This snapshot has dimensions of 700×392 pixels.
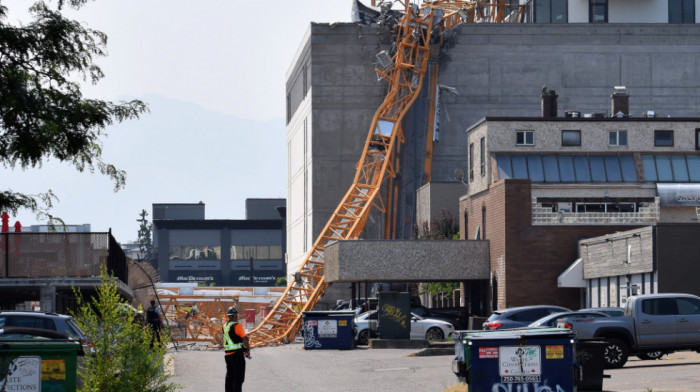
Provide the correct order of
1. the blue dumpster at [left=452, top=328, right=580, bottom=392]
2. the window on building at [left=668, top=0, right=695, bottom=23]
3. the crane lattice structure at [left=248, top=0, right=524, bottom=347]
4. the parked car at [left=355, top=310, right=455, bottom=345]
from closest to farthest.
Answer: the blue dumpster at [left=452, top=328, right=580, bottom=392] < the parked car at [left=355, top=310, right=455, bottom=345] < the crane lattice structure at [left=248, top=0, right=524, bottom=347] < the window on building at [left=668, top=0, right=695, bottom=23]

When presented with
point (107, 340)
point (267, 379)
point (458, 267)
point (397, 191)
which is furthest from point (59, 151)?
point (397, 191)

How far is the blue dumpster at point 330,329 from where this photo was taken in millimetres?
48156

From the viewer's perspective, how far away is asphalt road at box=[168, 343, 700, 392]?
25.8m

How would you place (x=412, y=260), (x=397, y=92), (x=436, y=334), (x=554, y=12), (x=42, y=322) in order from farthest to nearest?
→ (x=554, y=12) < (x=397, y=92) < (x=412, y=260) < (x=436, y=334) < (x=42, y=322)

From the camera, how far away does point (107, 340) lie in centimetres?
1725

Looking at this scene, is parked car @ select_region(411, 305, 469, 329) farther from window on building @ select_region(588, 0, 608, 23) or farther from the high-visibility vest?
window on building @ select_region(588, 0, 608, 23)

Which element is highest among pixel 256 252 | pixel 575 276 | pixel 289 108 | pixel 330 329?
pixel 289 108

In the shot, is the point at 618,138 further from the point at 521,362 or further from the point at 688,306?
the point at 521,362

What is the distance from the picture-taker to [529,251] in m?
55.5

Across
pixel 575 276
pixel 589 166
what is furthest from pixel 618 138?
pixel 575 276

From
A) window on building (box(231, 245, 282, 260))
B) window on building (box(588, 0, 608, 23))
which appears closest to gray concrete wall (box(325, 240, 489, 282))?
window on building (box(588, 0, 608, 23))

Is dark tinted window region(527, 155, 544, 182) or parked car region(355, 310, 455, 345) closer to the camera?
parked car region(355, 310, 455, 345)

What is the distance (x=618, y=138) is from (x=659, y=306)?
105ft

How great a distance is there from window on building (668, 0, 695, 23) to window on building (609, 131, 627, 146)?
3905 centimetres
